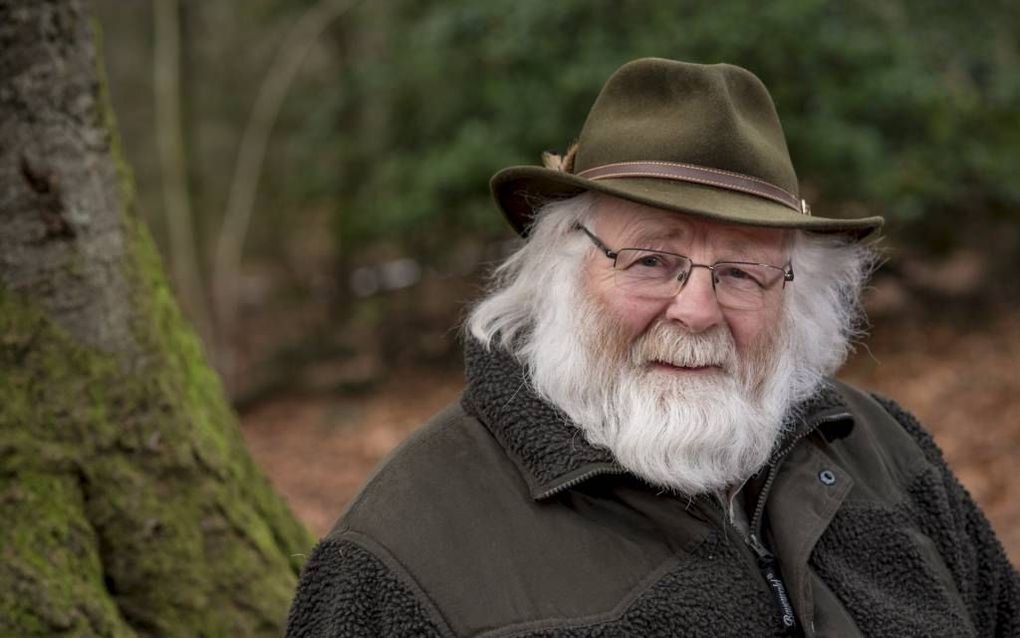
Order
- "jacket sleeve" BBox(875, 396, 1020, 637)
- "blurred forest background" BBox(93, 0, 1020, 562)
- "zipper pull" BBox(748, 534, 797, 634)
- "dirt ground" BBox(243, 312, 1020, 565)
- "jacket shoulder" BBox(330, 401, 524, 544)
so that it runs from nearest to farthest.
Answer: "jacket shoulder" BBox(330, 401, 524, 544)
"zipper pull" BBox(748, 534, 797, 634)
"jacket sleeve" BBox(875, 396, 1020, 637)
"dirt ground" BBox(243, 312, 1020, 565)
"blurred forest background" BBox(93, 0, 1020, 562)

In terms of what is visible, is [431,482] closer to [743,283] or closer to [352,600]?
[352,600]

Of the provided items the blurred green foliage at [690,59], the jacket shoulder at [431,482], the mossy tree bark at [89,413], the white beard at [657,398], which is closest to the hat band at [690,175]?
the white beard at [657,398]

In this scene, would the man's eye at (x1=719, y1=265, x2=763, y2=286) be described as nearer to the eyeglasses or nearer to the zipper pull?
the eyeglasses

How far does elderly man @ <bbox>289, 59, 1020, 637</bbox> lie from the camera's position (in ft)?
6.72

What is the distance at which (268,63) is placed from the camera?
30.1 ft

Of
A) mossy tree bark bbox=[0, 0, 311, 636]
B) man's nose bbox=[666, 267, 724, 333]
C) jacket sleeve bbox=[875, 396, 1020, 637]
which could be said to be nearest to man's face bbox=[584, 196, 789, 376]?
man's nose bbox=[666, 267, 724, 333]

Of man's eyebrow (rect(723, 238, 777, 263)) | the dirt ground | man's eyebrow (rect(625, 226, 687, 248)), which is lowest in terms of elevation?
the dirt ground

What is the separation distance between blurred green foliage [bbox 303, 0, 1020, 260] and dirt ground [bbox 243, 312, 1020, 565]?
96 cm

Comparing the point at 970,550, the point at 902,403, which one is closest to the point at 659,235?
the point at 970,550

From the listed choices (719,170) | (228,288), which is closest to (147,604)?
(719,170)

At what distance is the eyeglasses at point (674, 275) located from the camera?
7.57ft

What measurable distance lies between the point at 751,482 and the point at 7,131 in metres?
1.82

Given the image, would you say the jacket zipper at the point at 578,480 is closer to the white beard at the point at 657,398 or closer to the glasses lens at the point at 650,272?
the white beard at the point at 657,398

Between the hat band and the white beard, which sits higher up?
the hat band
